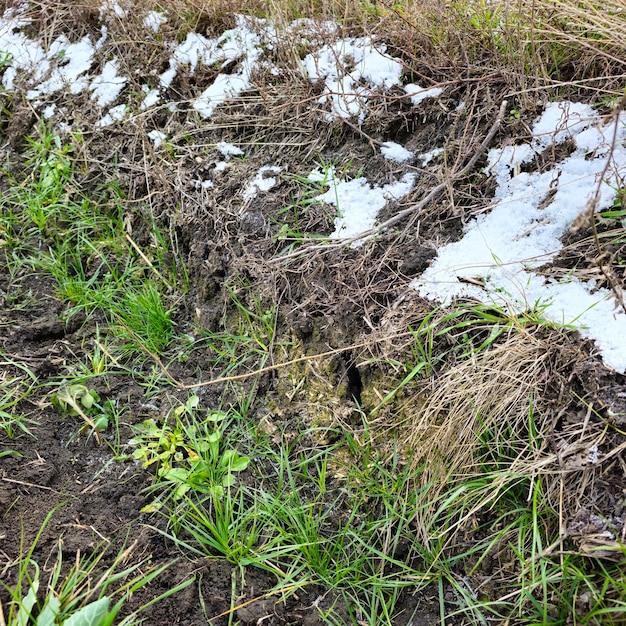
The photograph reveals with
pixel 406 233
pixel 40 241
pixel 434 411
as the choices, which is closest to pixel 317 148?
pixel 406 233

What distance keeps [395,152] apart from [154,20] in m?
1.96

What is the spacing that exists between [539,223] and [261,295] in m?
1.08

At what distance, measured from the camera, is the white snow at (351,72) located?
2.36 m

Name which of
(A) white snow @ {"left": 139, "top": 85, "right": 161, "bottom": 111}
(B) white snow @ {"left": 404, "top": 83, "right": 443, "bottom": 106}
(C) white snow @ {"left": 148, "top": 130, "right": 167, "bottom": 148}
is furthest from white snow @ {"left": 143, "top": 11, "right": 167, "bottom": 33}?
(B) white snow @ {"left": 404, "top": 83, "right": 443, "bottom": 106}

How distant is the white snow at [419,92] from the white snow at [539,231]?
1.41ft

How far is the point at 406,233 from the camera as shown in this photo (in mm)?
2014

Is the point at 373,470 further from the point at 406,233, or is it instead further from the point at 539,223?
the point at 539,223

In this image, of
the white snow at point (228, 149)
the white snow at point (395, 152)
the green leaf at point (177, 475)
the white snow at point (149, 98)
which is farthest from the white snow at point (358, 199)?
the white snow at point (149, 98)

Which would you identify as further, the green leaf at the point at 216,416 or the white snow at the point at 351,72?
the white snow at the point at 351,72

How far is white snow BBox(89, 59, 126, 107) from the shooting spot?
3.10 meters

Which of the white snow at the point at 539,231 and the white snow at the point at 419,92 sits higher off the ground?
the white snow at the point at 419,92

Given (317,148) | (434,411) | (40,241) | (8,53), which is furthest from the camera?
(8,53)

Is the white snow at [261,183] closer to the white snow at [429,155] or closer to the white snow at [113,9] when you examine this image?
the white snow at [429,155]

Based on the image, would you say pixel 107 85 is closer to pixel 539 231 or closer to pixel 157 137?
pixel 157 137
